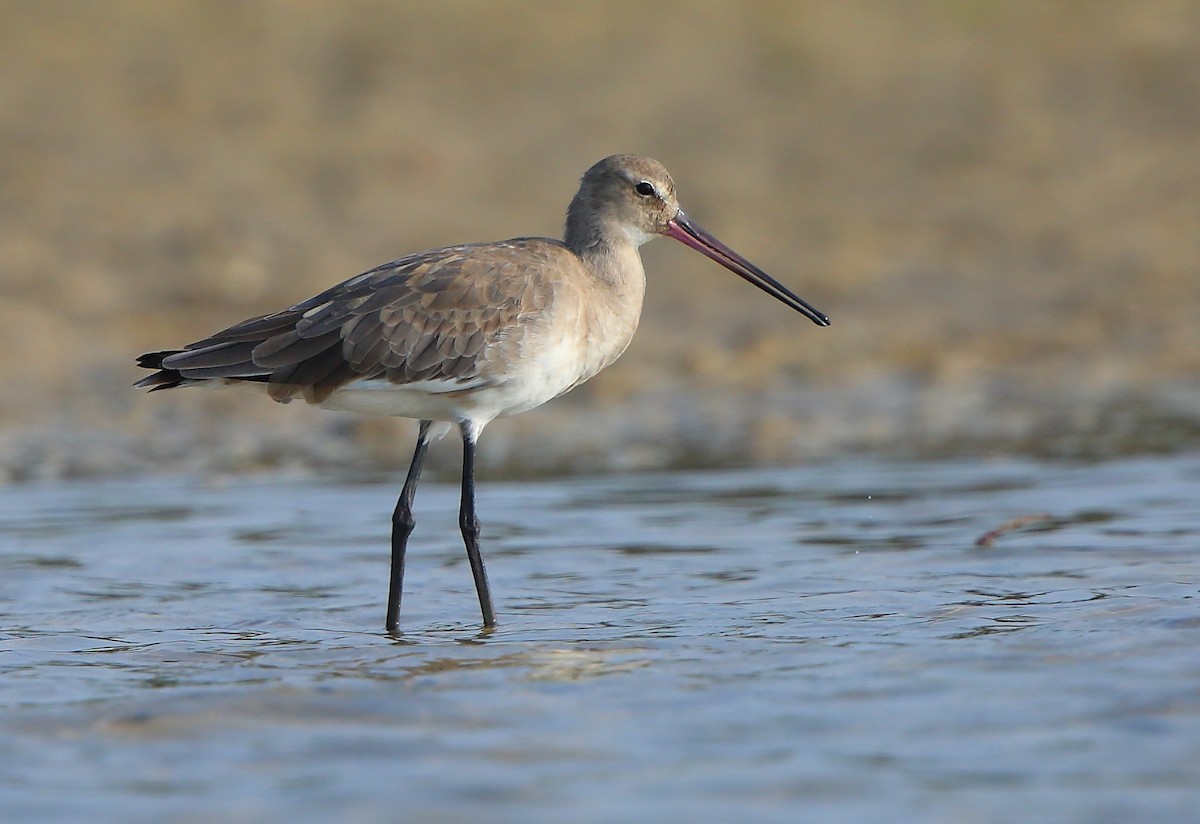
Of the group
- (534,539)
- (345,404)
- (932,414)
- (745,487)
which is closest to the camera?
(345,404)

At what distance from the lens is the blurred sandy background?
10.5 metres

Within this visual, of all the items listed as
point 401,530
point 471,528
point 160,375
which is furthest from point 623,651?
point 160,375

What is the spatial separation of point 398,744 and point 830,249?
800 cm

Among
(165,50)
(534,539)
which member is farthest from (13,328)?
(534,539)

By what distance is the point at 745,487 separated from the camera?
9.08 m

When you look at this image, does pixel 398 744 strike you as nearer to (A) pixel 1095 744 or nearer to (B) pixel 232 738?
(B) pixel 232 738

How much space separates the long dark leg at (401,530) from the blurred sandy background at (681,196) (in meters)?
2.53

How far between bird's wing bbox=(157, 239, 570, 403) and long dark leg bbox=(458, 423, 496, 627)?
34 centimetres

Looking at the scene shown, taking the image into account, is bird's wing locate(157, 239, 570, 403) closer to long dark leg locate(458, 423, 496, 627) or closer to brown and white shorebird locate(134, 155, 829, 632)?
brown and white shorebird locate(134, 155, 829, 632)

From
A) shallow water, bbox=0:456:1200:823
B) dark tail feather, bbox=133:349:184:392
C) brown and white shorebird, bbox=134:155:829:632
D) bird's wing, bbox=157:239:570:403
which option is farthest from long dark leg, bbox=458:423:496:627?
dark tail feather, bbox=133:349:184:392

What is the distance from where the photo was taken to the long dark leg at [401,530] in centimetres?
683

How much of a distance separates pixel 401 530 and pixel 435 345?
812mm

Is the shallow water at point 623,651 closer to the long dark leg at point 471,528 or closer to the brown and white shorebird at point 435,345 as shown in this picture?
the long dark leg at point 471,528

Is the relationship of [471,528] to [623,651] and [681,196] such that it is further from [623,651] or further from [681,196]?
[681,196]
